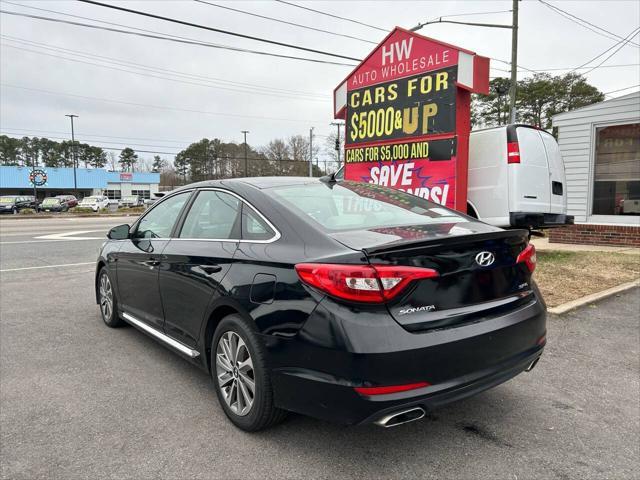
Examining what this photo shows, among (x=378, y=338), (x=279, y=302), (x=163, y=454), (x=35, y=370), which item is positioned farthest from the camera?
(x=35, y=370)

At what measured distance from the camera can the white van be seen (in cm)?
713

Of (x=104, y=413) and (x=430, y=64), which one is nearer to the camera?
(x=104, y=413)

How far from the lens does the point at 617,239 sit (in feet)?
34.2

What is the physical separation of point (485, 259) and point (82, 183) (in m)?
73.8

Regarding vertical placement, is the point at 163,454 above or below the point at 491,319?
below

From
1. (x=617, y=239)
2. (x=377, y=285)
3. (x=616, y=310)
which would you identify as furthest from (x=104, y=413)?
(x=617, y=239)

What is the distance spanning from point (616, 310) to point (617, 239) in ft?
20.6

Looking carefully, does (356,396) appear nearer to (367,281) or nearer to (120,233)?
(367,281)

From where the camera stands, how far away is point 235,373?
9.09 ft

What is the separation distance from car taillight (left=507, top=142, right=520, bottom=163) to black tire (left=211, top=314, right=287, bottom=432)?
5.89m

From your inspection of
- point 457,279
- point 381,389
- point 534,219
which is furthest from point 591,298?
point 381,389

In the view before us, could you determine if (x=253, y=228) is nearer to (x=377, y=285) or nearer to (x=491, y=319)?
(x=377, y=285)

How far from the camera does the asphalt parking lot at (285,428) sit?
2.42 meters

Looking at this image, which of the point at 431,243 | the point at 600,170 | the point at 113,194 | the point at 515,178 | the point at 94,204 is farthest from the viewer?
the point at 113,194
